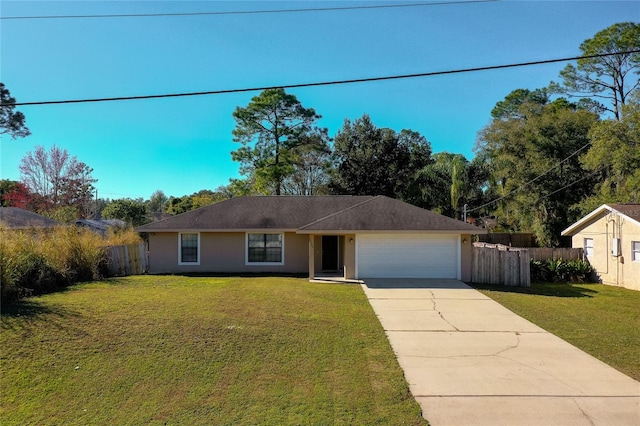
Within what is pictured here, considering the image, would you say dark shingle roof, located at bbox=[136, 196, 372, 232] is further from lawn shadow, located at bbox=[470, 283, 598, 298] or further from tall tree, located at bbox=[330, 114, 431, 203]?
tall tree, located at bbox=[330, 114, 431, 203]

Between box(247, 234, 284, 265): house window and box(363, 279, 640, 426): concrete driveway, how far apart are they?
27.6 ft

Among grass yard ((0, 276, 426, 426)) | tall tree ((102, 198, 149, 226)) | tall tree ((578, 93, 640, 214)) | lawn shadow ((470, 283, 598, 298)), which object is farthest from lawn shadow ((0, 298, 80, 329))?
tall tree ((102, 198, 149, 226))

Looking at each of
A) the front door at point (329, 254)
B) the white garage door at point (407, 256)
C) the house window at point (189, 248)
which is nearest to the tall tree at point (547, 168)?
the white garage door at point (407, 256)

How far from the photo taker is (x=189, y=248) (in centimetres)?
1730

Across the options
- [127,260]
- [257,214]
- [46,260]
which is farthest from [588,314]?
[127,260]

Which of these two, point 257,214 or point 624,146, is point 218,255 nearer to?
point 257,214

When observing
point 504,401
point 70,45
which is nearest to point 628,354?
point 504,401

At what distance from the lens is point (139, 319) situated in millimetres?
7801

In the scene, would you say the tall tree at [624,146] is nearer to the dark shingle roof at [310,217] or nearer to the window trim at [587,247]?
the window trim at [587,247]

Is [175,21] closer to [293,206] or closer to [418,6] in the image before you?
[418,6]

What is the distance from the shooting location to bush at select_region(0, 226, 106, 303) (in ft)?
31.2

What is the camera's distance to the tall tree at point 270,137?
32656mm

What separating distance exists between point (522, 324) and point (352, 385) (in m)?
5.62

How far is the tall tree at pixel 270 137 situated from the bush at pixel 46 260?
61.4ft
